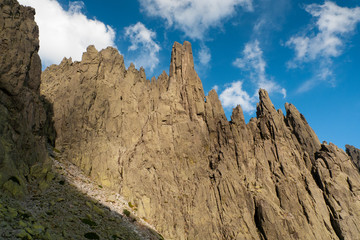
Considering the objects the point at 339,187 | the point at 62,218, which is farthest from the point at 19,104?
the point at 339,187

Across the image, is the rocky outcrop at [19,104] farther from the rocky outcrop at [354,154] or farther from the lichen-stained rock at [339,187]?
the rocky outcrop at [354,154]

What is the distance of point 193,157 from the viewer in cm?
6650

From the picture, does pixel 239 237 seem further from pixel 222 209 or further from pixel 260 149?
pixel 260 149

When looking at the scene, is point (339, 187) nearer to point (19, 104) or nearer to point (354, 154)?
point (354, 154)

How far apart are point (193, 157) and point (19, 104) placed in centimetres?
4312

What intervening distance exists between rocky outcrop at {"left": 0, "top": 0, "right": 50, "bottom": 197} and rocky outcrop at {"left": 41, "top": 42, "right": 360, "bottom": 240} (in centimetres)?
1516

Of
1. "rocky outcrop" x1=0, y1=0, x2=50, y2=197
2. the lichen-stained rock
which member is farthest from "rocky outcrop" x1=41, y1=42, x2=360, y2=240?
"rocky outcrop" x1=0, y1=0, x2=50, y2=197

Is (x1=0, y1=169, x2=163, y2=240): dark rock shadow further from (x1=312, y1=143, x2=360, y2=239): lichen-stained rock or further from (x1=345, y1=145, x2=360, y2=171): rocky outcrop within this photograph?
(x1=345, y1=145, x2=360, y2=171): rocky outcrop

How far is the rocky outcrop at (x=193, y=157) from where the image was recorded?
57000 millimetres

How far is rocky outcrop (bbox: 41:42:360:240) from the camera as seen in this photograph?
57.0 meters

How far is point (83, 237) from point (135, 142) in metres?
35.8

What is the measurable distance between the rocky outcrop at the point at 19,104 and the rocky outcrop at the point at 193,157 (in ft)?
49.7

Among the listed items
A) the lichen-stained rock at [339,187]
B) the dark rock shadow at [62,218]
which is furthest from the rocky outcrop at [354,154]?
the dark rock shadow at [62,218]

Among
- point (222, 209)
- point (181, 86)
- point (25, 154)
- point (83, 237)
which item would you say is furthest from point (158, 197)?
point (181, 86)
